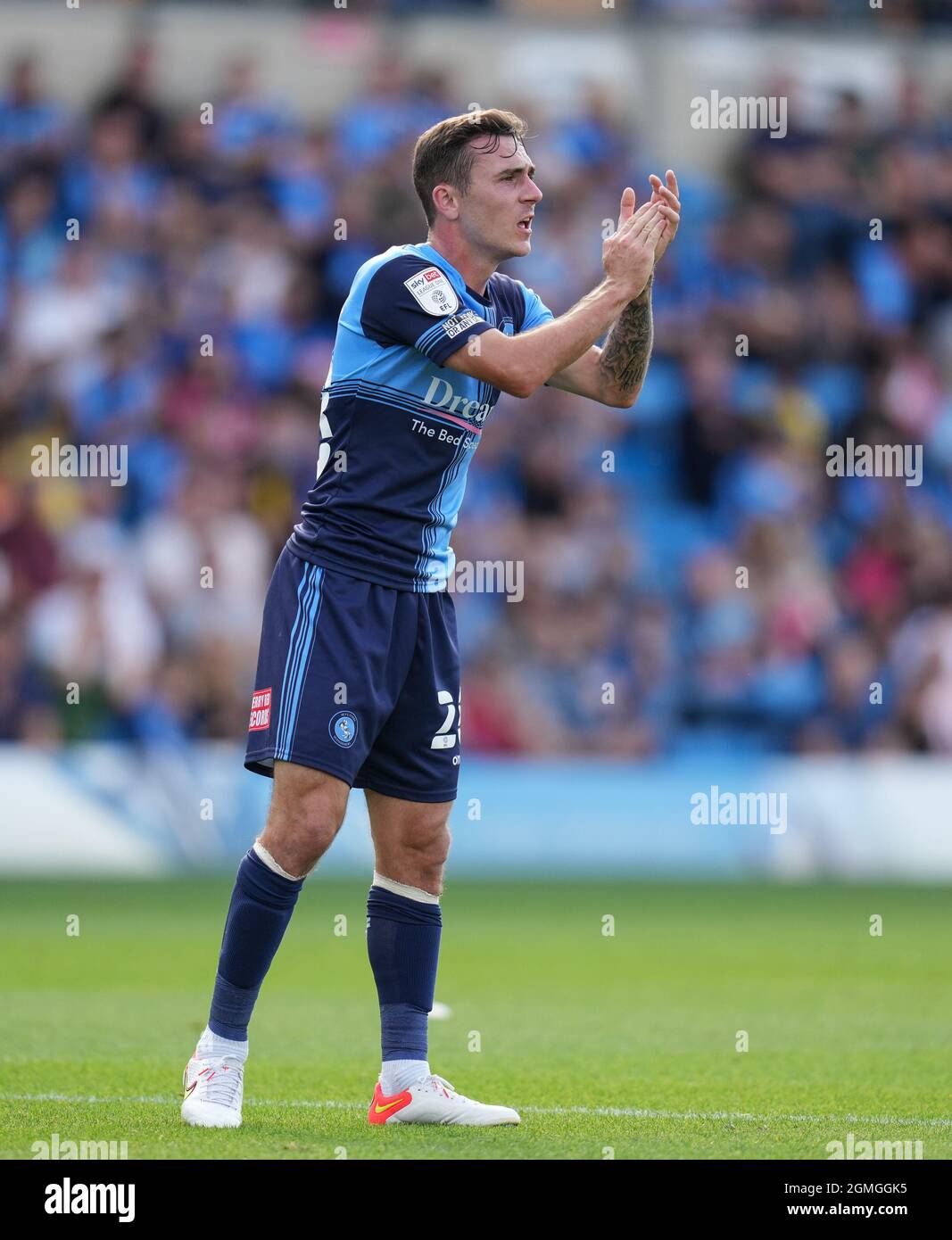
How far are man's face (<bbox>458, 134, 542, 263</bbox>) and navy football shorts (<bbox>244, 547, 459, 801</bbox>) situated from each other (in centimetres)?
108

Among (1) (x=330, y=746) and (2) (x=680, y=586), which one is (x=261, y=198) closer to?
(2) (x=680, y=586)

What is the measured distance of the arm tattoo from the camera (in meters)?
5.95

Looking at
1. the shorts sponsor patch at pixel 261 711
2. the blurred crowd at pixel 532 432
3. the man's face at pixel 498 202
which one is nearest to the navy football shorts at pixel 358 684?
the shorts sponsor patch at pixel 261 711

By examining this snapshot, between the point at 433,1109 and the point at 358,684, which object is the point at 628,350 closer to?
the point at 358,684

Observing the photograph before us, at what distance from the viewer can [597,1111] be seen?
19.1ft

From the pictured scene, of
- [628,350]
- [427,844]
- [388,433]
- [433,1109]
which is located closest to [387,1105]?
[433,1109]

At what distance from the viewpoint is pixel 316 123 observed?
1889 centimetres

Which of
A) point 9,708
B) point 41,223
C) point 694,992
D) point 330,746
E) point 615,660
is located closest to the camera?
point 330,746

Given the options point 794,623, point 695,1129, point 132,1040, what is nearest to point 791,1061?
point 695,1129

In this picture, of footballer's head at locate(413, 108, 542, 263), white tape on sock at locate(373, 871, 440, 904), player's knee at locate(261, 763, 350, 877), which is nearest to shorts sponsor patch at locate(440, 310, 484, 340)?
footballer's head at locate(413, 108, 542, 263)

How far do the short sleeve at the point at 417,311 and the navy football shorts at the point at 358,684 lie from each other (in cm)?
71
